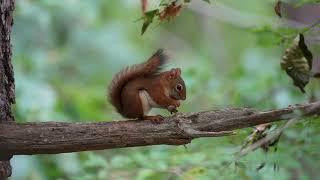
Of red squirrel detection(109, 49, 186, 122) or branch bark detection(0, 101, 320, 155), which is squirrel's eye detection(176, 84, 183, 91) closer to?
red squirrel detection(109, 49, 186, 122)

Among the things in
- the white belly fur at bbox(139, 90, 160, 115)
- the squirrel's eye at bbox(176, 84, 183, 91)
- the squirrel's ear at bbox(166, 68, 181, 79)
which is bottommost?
the white belly fur at bbox(139, 90, 160, 115)

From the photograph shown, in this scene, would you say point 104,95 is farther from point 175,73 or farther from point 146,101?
point 146,101

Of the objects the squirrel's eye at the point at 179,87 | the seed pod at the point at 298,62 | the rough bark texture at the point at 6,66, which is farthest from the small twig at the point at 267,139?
the rough bark texture at the point at 6,66

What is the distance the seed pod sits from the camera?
7.55 ft

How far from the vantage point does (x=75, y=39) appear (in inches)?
195

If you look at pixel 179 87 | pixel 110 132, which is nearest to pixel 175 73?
pixel 179 87

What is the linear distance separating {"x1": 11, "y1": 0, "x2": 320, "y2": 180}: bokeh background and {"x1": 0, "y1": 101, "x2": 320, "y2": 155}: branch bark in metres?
0.34

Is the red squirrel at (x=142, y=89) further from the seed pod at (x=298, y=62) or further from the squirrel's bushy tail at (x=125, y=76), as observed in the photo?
the seed pod at (x=298, y=62)

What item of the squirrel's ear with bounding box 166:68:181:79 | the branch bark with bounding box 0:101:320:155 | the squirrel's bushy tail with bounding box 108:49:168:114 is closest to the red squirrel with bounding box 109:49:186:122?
the squirrel's bushy tail with bounding box 108:49:168:114

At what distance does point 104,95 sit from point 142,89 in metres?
2.22

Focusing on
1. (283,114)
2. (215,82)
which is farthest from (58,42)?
(283,114)

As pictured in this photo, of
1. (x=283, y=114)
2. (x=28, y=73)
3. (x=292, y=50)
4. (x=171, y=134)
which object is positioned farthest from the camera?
(x=28, y=73)

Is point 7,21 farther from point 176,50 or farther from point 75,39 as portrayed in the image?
point 176,50

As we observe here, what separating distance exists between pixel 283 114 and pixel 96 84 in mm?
3788
